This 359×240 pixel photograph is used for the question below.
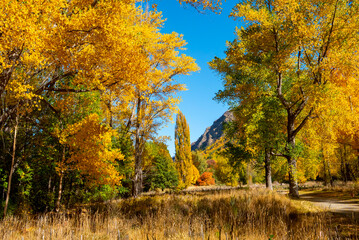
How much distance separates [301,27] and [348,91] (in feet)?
25.0

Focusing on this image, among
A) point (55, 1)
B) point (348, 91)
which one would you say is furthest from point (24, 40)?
point (348, 91)

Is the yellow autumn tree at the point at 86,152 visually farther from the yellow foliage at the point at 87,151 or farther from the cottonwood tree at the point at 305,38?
the cottonwood tree at the point at 305,38

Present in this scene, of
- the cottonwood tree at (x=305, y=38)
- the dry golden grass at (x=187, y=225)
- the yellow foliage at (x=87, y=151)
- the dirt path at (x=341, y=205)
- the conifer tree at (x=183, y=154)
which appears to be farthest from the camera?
the conifer tree at (x=183, y=154)

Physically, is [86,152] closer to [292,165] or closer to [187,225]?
[187,225]

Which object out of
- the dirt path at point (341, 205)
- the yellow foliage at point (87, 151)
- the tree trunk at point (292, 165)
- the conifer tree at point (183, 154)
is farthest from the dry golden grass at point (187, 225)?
the conifer tree at point (183, 154)

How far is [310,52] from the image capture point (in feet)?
33.3

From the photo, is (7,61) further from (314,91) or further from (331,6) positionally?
(331,6)

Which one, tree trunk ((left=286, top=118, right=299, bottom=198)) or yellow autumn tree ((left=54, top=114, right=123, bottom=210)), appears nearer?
yellow autumn tree ((left=54, top=114, right=123, bottom=210))

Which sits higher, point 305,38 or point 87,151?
point 305,38

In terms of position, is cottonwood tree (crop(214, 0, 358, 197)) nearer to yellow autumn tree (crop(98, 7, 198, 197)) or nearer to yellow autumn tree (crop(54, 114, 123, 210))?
yellow autumn tree (crop(98, 7, 198, 197))

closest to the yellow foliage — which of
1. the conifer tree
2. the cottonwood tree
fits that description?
the cottonwood tree

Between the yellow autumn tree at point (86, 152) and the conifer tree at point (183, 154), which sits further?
the conifer tree at point (183, 154)

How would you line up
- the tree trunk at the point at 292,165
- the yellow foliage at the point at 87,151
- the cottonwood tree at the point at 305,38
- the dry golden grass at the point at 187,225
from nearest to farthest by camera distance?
1. the dry golden grass at the point at 187,225
2. the yellow foliage at the point at 87,151
3. the cottonwood tree at the point at 305,38
4. the tree trunk at the point at 292,165

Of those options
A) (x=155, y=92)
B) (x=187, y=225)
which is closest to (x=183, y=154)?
(x=155, y=92)
